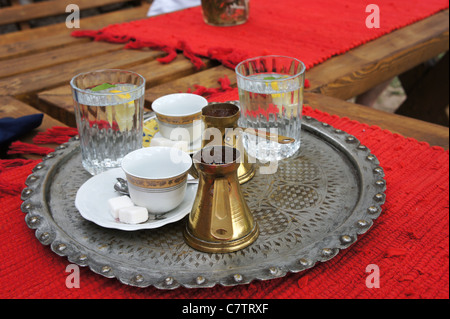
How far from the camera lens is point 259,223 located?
53 cm

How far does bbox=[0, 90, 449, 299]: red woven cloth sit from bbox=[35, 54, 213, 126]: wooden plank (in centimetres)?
30

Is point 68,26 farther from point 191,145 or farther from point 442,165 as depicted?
point 442,165

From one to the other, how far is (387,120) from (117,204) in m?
0.55

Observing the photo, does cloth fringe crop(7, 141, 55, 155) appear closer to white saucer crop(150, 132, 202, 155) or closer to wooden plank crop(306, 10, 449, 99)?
white saucer crop(150, 132, 202, 155)

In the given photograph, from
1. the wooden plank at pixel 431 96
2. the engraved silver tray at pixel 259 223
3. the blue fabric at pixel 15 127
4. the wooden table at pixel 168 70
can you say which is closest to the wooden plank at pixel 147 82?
the wooden table at pixel 168 70

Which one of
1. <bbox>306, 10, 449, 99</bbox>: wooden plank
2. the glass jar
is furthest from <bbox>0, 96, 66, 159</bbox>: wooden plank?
the glass jar

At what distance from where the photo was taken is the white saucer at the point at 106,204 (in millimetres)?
487

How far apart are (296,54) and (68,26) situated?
73 centimetres

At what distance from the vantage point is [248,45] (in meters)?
1.18

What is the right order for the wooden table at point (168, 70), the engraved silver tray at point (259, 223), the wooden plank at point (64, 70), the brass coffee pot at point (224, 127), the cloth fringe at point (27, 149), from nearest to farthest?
1. the engraved silver tray at point (259, 223)
2. the brass coffee pot at point (224, 127)
3. the cloth fringe at point (27, 149)
4. the wooden table at point (168, 70)
5. the wooden plank at point (64, 70)

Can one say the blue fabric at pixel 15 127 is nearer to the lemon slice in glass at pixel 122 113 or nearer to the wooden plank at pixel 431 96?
the lemon slice in glass at pixel 122 113

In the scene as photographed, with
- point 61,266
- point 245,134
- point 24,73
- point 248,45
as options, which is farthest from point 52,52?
point 61,266

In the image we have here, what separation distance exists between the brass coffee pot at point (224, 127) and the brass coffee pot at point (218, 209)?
3.9 inches

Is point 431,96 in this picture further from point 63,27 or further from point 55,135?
point 55,135
